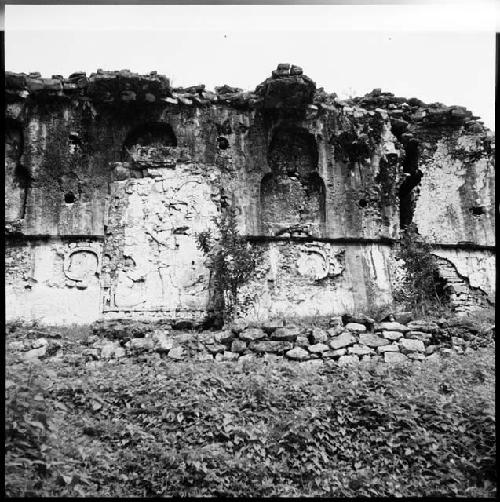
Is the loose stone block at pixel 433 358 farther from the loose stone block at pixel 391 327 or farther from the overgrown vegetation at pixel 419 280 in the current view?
the overgrown vegetation at pixel 419 280

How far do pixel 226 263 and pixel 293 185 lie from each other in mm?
4037

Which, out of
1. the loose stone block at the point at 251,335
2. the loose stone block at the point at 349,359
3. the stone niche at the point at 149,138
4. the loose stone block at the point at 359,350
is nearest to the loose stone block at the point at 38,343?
the loose stone block at the point at 251,335

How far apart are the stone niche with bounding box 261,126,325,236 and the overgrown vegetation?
2078mm

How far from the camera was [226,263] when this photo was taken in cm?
1208

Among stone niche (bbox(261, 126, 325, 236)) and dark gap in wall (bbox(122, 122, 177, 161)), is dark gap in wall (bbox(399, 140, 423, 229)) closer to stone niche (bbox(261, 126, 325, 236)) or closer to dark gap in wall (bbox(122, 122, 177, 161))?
stone niche (bbox(261, 126, 325, 236))

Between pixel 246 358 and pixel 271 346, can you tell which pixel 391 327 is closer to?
pixel 271 346

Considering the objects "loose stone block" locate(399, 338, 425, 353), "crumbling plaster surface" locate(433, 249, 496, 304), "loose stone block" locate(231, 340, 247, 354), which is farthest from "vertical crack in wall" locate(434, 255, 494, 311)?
"loose stone block" locate(231, 340, 247, 354)

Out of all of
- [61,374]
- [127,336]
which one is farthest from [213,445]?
[127,336]

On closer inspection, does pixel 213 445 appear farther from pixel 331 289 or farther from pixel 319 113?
pixel 319 113

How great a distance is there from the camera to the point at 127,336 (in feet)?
33.9

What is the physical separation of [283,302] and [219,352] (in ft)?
13.7

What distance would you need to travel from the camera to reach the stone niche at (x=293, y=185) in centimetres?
1509

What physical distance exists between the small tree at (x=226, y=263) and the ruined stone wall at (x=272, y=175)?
29.1 inches

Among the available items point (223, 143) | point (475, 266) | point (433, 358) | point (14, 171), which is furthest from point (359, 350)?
point (14, 171)
